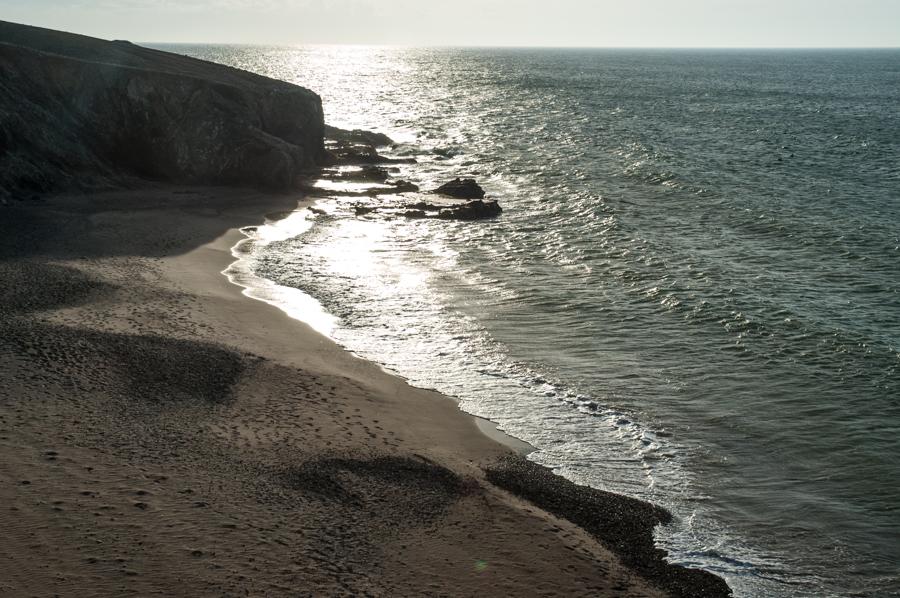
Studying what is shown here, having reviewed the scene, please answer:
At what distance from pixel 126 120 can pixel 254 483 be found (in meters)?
37.2

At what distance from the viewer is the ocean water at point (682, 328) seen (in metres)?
15.0

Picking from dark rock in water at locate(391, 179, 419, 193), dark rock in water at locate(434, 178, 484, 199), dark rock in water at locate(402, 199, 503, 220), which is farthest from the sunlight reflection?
dark rock in water at locate(434, 178, 484, 199)

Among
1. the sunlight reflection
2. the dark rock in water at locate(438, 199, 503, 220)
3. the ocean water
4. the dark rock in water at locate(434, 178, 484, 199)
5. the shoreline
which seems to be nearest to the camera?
the ocean water

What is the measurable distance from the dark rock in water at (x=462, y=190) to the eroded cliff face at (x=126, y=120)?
8823 millimetres

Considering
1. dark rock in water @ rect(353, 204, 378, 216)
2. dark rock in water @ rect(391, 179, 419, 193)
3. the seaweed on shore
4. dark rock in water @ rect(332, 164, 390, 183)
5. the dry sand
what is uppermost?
dark rock in water @ rect(332, 164, 390, 183)

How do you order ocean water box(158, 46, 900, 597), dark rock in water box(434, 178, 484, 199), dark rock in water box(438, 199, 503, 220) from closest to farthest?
1. ocean water box(158, 46, 900, 597)
2. dark rock in water box(438, 199, 503, 220)
3. dark rock in water box(434, 178, 484, 199)

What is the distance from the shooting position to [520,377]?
20.9 meters

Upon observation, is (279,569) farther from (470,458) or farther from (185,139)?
(185,139)

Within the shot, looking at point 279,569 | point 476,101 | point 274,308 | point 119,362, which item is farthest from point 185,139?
point 476,101

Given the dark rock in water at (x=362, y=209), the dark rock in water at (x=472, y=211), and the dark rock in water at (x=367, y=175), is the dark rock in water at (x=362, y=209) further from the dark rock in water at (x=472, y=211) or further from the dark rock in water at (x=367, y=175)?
the dark rock in water at (x=367, y=175)

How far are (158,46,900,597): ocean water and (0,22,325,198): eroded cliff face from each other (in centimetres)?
646

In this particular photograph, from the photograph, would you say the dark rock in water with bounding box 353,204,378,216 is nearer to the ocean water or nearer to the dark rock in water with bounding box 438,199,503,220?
the ocean water

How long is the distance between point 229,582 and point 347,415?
260 inches

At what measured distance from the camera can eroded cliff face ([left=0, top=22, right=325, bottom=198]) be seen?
41.1 m
